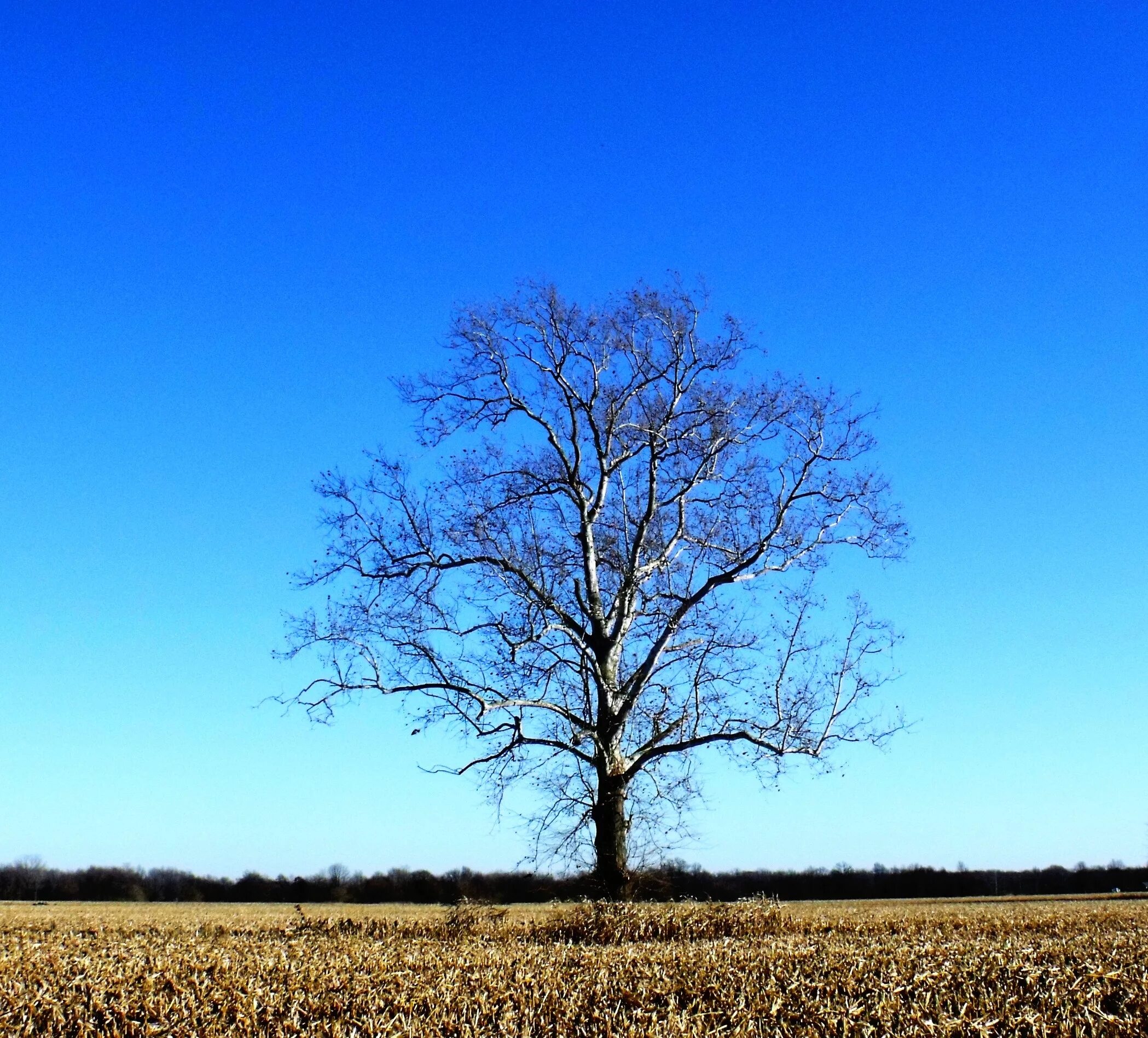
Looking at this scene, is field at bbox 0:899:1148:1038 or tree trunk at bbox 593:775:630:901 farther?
tree trunk at bbox 593:775:630:901

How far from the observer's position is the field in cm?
603

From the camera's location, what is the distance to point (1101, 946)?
29.0 ft

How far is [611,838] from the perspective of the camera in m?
15.9

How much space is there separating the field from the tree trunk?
5400 mm

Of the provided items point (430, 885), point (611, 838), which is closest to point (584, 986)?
point (611, 838)

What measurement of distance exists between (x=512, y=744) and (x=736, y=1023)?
10096 mm

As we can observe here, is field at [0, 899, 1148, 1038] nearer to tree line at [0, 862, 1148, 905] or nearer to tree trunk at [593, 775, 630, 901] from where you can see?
tree trunk at [593, 775, 630, 901]

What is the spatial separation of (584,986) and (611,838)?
9.30 m

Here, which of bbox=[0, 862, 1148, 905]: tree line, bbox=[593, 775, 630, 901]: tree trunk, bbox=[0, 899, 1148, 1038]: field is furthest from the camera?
bbox=[0, 862, 1148, 905]: tree line

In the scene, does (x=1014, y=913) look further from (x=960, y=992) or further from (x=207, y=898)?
(x=207, y=898)

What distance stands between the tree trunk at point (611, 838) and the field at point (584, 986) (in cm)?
540

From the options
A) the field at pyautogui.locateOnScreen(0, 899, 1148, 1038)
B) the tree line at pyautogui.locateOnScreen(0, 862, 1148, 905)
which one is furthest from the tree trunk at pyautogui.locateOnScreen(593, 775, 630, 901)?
the tree line at pyautogui.locateOnScreen(0, 862, 1148, 905)

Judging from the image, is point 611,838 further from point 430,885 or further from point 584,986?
point 430,885

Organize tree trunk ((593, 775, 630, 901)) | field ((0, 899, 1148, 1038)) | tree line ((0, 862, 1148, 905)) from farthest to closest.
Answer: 1. tree line ((0, 862, 1148, 905))
2. tree trunk ((593, 775, 630, 901))
3. field ((0, 899, 1148, 1038))
